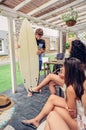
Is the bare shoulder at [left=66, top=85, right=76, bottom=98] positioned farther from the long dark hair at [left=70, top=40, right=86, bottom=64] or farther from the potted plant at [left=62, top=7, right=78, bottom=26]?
the potted plant at [left=62, top=7, right=78, bottom=26]

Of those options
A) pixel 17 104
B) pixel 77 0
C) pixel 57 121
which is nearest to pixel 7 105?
pixel 57 121

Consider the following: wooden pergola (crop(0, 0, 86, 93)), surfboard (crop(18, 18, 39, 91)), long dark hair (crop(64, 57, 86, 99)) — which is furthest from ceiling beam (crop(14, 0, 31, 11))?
long dark hair (crop(64, 57, 86, 99))

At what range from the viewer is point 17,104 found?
317 cm

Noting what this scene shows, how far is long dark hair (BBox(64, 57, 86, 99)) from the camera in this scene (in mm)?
1296

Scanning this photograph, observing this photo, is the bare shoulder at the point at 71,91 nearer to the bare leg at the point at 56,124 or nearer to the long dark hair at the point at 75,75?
the long dark hair at the point at 75,75

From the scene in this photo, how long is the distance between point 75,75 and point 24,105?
2.01 metres

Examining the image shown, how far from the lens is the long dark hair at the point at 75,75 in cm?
130

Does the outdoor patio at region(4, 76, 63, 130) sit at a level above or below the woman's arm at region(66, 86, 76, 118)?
below

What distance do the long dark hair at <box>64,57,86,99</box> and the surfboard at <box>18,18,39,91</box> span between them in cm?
240

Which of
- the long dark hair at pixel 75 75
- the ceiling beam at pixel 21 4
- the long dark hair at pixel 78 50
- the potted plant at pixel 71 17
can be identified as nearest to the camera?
the long dark hair at pixel 75 75

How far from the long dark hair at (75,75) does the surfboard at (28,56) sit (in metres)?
2.40

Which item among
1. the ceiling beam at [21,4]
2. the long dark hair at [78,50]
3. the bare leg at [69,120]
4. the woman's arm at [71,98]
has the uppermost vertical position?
the ceiling beam at [21,4]

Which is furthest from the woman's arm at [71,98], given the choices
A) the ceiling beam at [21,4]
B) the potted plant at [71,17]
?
the potted plant at [71,17]

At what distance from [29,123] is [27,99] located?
1.35m
